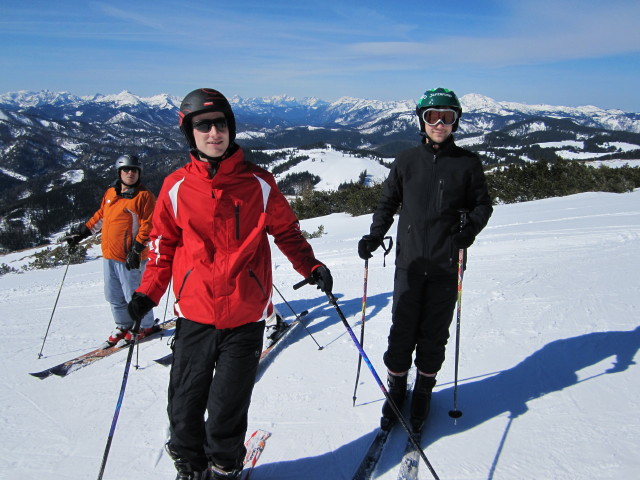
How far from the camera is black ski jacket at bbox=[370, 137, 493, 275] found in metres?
2.55

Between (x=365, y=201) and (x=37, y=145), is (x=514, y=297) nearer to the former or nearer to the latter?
(x=365, y=201)

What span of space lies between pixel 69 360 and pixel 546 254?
24.7 feet

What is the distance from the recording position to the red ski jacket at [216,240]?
2074 mm

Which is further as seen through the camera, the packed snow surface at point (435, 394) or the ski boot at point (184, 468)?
the packed snow surface at point (435, 394)

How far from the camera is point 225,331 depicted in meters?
2.13

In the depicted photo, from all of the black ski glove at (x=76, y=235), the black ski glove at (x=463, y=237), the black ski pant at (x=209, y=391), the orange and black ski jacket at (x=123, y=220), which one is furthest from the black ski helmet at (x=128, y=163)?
the black ski glove at (x=463, y=237)

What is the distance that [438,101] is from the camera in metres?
2.59

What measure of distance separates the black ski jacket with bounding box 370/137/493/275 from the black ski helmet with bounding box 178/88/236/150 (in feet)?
4.15

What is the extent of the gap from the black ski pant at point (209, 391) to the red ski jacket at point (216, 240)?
0.12 metres

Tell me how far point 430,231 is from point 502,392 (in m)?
1.55

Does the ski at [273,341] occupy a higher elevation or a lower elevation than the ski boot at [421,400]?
lower

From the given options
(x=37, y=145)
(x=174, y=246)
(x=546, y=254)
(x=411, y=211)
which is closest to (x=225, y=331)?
(x=174, y=246)

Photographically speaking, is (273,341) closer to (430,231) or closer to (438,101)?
(430,231)

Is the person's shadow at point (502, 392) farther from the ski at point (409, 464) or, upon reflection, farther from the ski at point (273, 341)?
the ski at point (273, 341)
